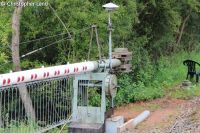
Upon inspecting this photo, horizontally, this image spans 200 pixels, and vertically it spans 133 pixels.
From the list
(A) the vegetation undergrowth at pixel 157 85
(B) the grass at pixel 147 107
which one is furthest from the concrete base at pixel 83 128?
(A) the vegetation undergrowth at pixel 157 85

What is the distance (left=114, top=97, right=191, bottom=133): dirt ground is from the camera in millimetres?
11359

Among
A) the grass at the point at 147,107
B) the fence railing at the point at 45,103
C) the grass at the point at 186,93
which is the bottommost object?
the grass at the point at 147,107

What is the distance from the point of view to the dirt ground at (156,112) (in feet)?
37.3

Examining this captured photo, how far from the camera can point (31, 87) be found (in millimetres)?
10648

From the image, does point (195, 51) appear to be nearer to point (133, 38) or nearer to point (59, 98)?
point (133, 38)

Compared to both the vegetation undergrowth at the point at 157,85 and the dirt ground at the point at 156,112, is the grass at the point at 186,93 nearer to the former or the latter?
the vegetation undergrowth at the point at 157,85

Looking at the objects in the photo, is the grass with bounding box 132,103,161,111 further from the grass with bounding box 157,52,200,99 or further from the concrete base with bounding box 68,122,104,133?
the concrete base with bounding box 68,122,104,133

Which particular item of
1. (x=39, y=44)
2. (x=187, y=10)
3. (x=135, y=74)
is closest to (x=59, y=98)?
(x=39, y=44)

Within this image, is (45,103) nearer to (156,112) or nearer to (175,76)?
(156,112)

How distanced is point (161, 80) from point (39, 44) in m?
5.89

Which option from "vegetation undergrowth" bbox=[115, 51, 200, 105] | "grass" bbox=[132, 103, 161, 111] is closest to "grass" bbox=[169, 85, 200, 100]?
"vegetation undergrowth" bbox=[115, 51, 200, 105]

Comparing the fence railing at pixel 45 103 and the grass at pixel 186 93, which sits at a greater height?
the fence railing at pixel 45 103

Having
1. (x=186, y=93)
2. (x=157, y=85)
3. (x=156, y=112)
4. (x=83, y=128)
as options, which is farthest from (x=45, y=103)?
(x=157, y=85)

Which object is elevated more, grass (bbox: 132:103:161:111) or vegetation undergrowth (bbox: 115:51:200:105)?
vegetation undergrowth (bbox: 115:51:200:105)
